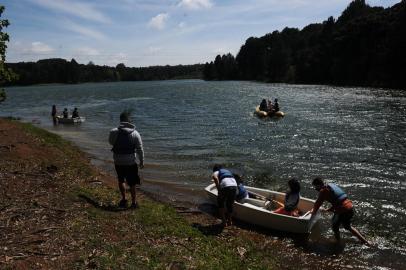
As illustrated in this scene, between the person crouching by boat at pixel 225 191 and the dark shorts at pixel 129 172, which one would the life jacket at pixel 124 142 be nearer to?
the dark shorts at pixel 129 172

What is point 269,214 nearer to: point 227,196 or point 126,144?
point 227,196

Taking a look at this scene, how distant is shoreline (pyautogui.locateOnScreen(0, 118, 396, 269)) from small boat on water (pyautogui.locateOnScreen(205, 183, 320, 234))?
0.98ft

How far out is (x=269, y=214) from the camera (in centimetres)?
1307

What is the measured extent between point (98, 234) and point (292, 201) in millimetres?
6517

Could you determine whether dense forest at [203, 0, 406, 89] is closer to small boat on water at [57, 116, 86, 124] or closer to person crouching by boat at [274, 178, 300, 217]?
small boat on water at [57, 116, 86, 124]

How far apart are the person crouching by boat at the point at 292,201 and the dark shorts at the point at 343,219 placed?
1422 mm

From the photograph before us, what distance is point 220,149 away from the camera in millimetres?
25719

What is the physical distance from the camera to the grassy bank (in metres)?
8.35

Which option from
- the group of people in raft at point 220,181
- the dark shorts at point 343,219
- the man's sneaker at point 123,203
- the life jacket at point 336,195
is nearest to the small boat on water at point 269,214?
the group of people in raft at point 220,181

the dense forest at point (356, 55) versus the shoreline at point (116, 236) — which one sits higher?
the dense forest at point (356, 55)

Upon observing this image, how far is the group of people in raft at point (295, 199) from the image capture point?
466 inches

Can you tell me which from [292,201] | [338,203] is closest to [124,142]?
[292,201]

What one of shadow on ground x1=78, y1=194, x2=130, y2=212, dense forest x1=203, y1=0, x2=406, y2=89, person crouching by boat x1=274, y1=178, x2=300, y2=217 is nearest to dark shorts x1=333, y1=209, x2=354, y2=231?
person crouching by boat x1=274, y1=178, x2=300, y2=217

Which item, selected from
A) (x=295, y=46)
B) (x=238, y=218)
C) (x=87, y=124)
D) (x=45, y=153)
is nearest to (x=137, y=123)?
(x=87, y=124)
